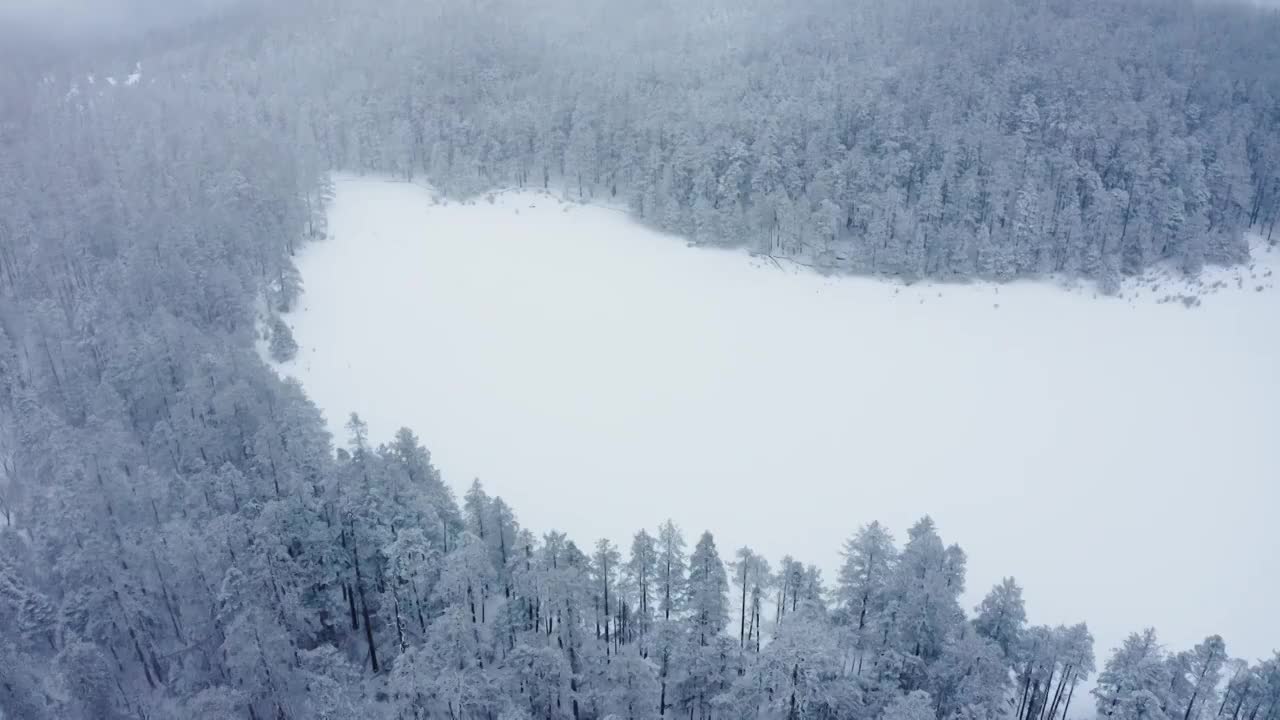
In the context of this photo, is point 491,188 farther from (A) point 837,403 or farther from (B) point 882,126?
(A) point 837,403

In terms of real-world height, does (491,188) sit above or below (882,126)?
below

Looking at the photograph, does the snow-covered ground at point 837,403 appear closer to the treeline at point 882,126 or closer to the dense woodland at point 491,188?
the dense woodland at point 491,188

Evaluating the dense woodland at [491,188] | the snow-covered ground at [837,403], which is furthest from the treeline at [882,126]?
the snow-covered ground at [837,403]

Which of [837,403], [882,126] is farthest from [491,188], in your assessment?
[837,403]

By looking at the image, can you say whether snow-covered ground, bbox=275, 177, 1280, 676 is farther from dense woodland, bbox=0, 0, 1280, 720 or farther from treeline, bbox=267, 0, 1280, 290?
treeline, bbox=267, 0, 1280, 290

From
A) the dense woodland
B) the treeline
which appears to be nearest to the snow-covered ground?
the dense woodland

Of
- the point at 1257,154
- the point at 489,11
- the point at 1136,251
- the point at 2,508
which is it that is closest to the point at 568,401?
the point at 2,508
